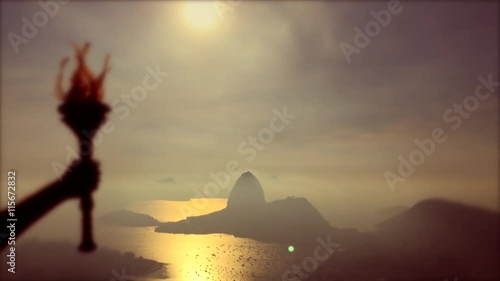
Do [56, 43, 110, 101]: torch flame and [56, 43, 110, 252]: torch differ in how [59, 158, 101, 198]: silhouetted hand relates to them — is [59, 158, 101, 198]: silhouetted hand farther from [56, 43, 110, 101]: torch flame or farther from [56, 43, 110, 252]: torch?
[56, 43, 110, 101]: torch flame

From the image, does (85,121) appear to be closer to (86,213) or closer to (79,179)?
(79,179)

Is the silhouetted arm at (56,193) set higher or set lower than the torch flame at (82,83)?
lower

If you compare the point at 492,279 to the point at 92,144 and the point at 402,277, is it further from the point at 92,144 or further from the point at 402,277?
the point at 92,144

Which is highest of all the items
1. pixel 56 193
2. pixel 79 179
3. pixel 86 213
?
pixel 79 179

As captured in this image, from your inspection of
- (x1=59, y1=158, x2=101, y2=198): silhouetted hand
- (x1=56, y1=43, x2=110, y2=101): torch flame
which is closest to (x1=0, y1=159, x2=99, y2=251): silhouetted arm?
(x1=59, y1=158, x2=101, y2=198): silhouetted hand

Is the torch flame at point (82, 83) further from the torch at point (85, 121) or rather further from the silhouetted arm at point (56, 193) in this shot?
the silhouetted arm at point (56, 193)

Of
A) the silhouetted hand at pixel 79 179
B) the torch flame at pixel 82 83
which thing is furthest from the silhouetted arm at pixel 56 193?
the torch flame at pixel 82 83

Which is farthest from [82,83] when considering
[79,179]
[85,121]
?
[79,179]
